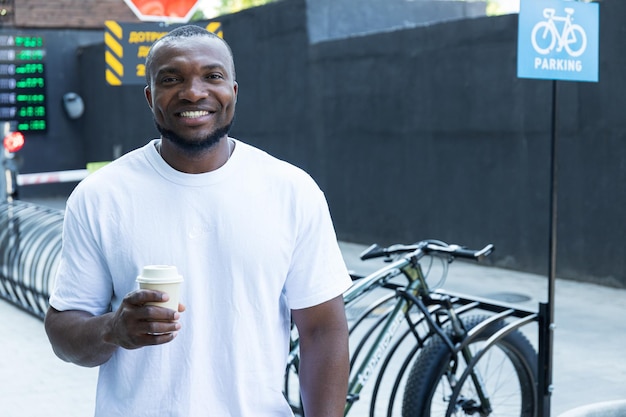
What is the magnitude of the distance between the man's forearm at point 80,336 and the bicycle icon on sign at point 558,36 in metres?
3.08

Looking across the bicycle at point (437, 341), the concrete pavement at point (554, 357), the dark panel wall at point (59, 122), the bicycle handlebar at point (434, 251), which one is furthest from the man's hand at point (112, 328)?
the dark panel wall at point (59, 122)

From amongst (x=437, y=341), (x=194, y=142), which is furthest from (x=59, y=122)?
(x=194, y=142)

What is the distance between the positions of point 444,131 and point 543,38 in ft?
23.2

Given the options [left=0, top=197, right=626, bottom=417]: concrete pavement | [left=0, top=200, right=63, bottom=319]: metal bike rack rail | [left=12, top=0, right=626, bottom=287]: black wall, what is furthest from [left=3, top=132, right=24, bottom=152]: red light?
[left=12, top=0, right=626, bottom=287]: black wall

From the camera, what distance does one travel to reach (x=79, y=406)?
19.9 ft

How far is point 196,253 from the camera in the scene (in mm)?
2266

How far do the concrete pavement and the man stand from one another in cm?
376

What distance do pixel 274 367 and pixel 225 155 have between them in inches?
20.0

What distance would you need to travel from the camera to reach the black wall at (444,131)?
32.5 feet

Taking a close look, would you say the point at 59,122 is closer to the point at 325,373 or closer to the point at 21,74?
the point at 21,74

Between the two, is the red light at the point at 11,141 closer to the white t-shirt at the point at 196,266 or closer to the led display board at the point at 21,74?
the led display board at the point at 21,74

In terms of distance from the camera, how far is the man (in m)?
2.25

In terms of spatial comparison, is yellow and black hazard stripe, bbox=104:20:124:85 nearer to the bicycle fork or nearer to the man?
the bicycle fork

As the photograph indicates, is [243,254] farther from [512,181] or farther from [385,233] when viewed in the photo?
[385,233]
